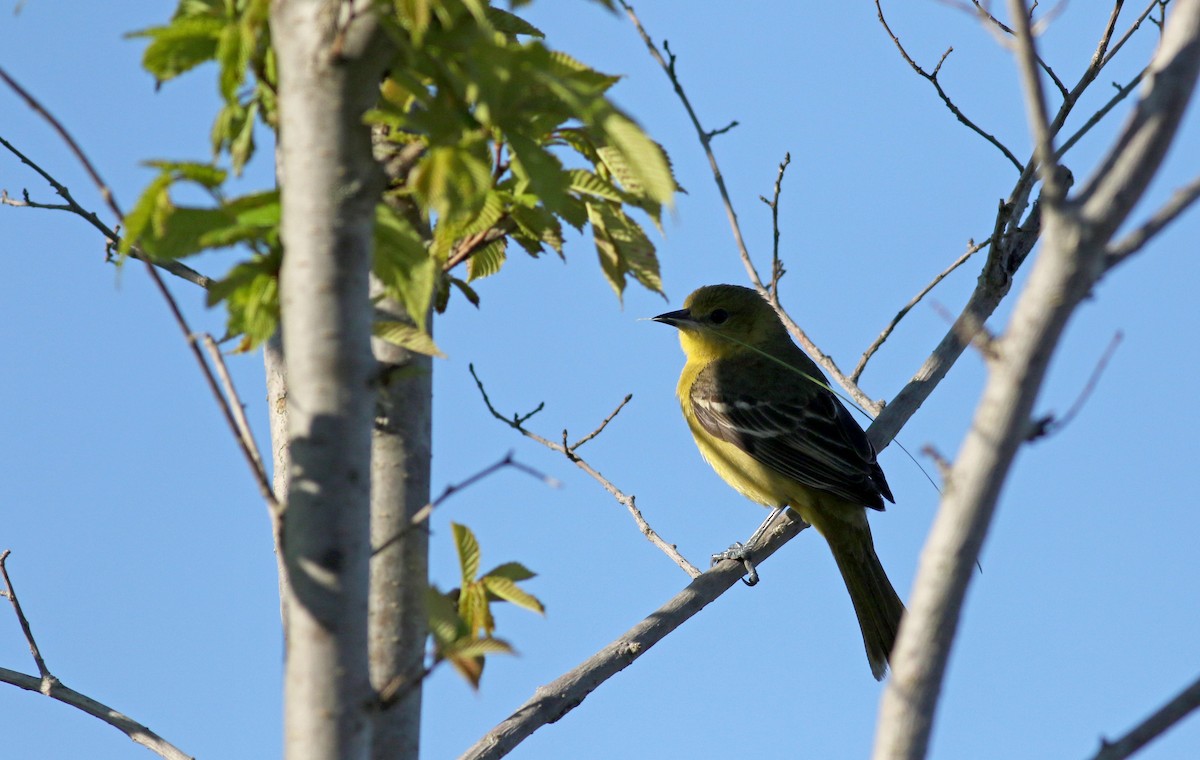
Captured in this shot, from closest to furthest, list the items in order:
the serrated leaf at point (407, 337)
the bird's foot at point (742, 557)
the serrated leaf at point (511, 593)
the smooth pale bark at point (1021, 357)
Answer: the smooth pale bark at point (1021, 357) → the serrated leaf at point (407, 337) → the serrated leaf at point (511, 593) → the bird's foot at point (742, 557)

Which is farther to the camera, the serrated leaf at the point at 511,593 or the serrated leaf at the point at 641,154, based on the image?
the serrated leaf at the point at 511,593

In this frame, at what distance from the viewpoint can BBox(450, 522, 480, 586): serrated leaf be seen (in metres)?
2.68

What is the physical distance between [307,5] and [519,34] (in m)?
1.01

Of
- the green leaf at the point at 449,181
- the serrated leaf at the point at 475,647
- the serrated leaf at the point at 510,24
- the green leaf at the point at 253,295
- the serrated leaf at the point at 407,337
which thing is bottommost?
the serrated leaf at the point at 475,647

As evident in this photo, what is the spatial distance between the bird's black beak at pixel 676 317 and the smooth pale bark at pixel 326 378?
6.32 metres

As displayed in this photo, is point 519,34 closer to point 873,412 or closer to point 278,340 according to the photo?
point 278,340

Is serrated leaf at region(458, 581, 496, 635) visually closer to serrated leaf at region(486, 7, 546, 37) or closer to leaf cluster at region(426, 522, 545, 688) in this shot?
leaf cluster at region(426, 522, 545, 688)

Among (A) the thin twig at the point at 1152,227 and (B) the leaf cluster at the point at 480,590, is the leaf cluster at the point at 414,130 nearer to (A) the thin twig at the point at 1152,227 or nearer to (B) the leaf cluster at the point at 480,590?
(B) the leaf cluster at the point at 480,590

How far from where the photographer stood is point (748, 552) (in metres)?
5.85

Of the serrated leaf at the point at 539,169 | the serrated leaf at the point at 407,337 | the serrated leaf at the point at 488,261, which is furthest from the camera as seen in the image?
the serrated leaf at the point at 488,261

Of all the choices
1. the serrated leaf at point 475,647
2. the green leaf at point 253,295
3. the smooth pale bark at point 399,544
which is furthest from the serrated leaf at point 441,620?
the green leaf at point 253,295

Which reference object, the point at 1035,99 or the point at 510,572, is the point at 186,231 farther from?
the point at 1035,99

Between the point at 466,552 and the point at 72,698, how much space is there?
1.92 metres

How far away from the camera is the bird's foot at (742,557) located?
5.29 meters
